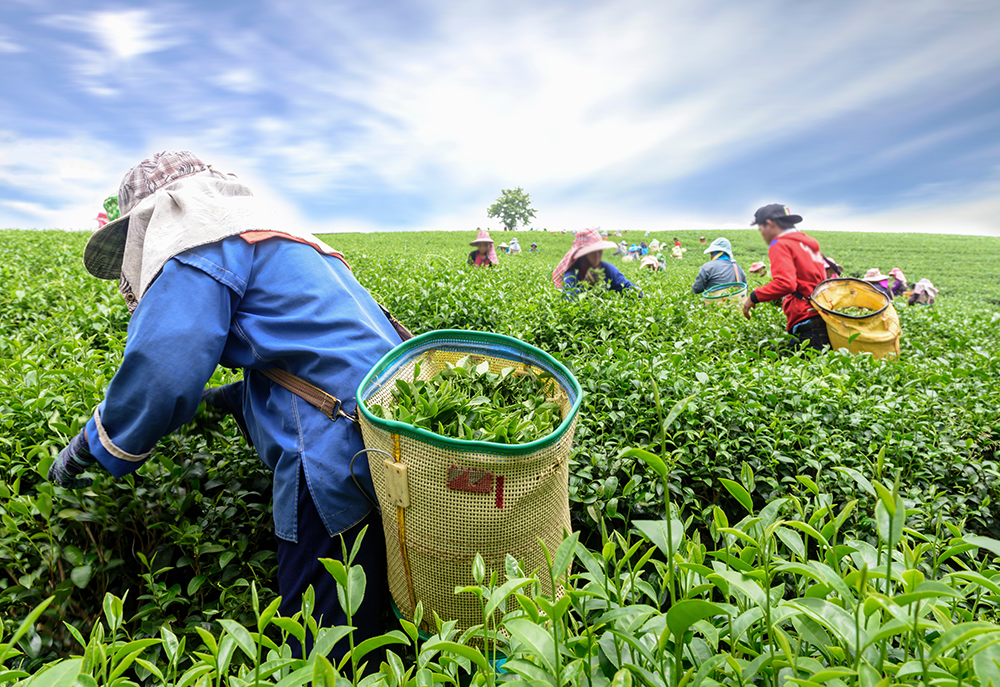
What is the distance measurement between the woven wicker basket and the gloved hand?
87 centimetres

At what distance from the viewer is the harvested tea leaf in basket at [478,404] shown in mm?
1426

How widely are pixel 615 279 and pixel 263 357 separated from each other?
4.78 m

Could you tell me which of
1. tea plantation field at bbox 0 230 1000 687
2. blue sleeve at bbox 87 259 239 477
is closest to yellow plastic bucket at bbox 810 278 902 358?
tea plantation field at bbox 0 230 1000 687

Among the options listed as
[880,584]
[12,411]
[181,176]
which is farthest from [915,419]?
[12,411]

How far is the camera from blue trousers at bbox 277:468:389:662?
1.65 m

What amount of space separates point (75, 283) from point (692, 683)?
17.0ft

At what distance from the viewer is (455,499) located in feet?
4.45

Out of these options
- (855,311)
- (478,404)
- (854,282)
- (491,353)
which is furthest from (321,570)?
(854,282)

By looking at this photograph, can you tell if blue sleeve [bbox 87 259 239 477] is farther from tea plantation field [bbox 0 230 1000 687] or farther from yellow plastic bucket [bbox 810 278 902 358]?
yellow plastic bucket [bbox 810 278 902 358]

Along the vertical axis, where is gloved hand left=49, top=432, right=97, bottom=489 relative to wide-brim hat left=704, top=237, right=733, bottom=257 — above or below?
below

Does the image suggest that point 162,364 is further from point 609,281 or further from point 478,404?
point 609,281

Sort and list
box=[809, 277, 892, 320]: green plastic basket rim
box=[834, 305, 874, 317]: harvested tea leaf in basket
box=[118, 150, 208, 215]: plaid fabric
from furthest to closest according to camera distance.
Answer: box=[834, 305, 874, 317]: harvested tea leaf in basket, box=[809, 277, 892, 320]: green plastic basket rim, box=[118, 150, 208, 215]: plaid fabric

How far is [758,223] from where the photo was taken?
5.83 metres

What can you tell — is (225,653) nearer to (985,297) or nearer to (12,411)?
(12,411)
